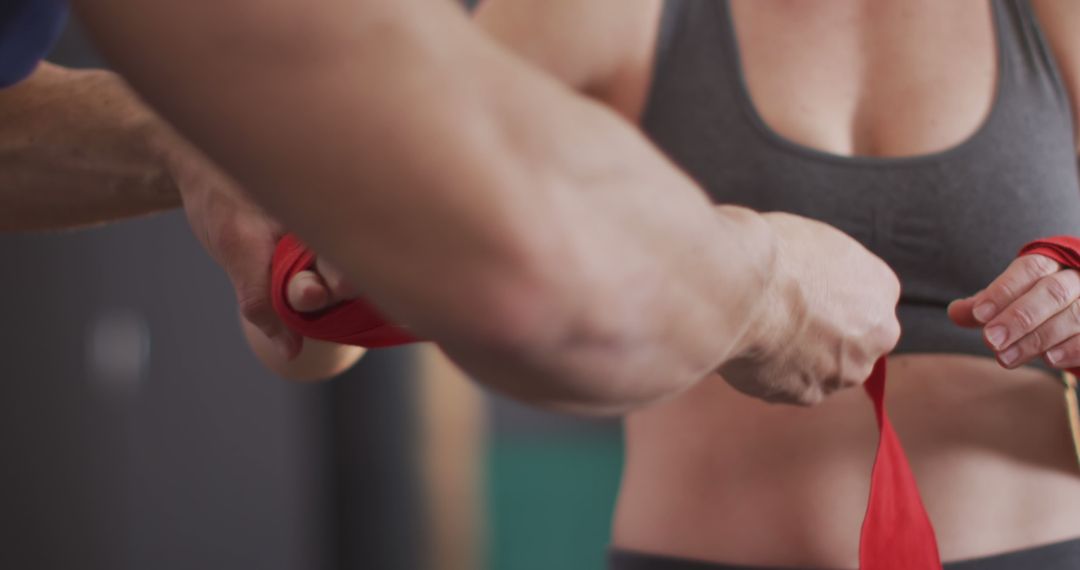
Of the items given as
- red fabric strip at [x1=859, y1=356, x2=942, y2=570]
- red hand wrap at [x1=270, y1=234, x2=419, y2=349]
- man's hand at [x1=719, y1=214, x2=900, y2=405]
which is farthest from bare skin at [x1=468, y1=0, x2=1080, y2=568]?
red hand wrap at [x1=270, y1=234, x2=419, y2=349]

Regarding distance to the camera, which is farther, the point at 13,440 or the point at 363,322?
the point at 13,440

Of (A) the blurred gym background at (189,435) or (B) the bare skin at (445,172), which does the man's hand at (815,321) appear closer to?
(B) the bare skin at (445,172)

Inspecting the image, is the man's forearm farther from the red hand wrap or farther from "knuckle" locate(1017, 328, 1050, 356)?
"knuckle" locate(1017, 328, 1050, 356)

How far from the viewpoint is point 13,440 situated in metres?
2.70

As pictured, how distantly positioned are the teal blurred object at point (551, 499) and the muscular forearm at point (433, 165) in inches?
105

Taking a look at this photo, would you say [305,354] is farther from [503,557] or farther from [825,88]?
[503,557]

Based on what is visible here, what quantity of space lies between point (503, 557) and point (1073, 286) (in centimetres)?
253

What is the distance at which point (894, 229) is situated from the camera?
0.87 metres

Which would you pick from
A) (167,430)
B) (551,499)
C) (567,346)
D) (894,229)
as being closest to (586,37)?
(894,229)

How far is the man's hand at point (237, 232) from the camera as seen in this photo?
2.19ft

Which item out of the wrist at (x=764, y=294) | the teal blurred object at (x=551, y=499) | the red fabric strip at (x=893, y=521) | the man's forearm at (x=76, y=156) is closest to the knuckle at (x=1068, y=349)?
the red fabric strip at (x=893, y=521)

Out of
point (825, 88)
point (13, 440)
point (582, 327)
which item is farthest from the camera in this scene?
point (13, 440)

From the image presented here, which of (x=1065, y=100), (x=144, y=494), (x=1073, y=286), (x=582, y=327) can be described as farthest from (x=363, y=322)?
(x=144, y=494)

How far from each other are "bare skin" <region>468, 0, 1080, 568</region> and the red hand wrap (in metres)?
0.35
